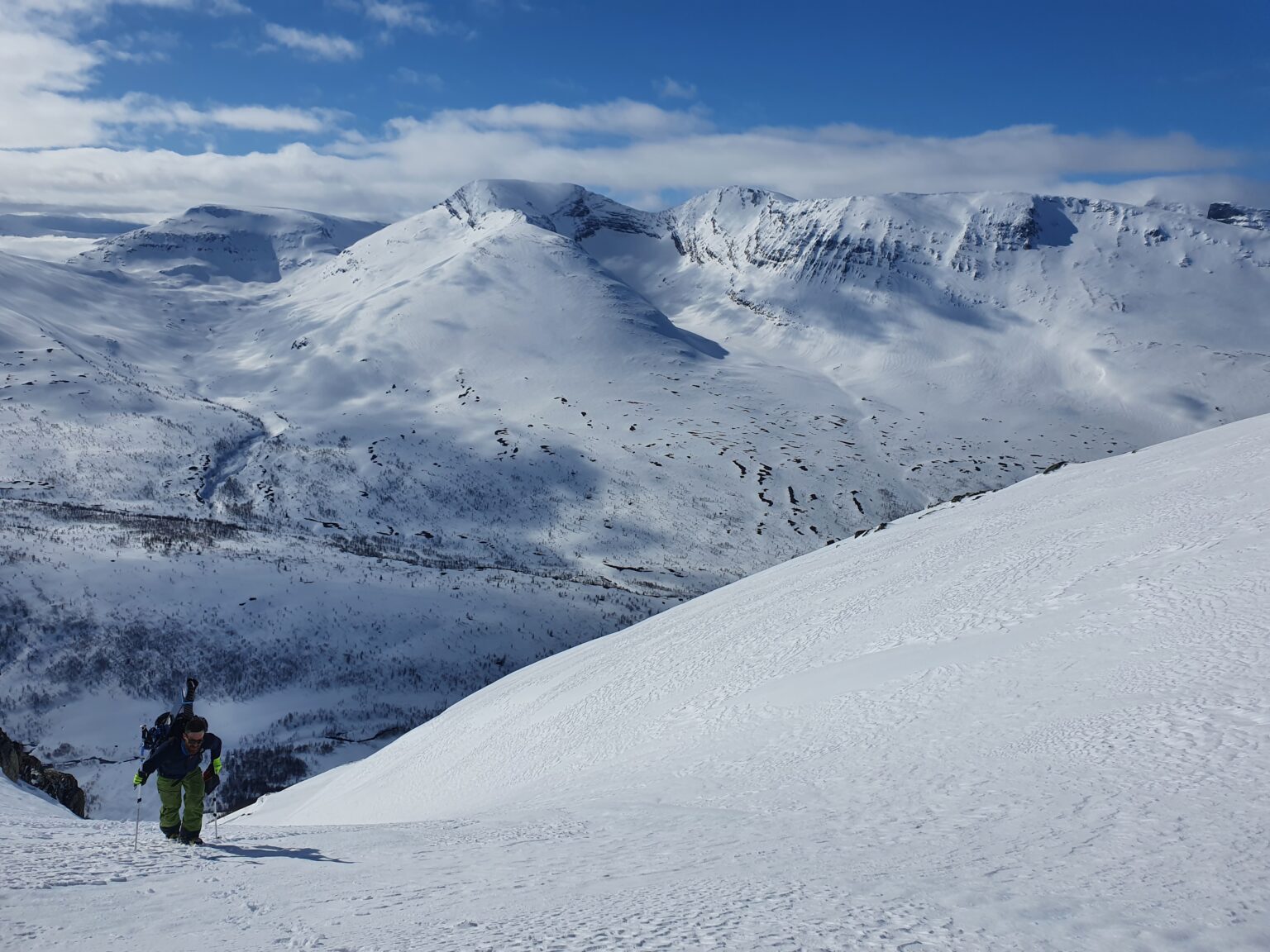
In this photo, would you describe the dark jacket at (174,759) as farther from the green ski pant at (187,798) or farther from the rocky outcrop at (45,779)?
the rocky outcrop at (45,779)

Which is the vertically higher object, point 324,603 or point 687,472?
point 687,472

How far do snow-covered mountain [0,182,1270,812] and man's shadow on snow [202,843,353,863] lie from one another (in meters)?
32.3

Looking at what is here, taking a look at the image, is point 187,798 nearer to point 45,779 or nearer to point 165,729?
point 165,729

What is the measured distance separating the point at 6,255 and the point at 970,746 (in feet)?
815

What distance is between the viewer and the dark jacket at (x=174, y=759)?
10195 millimetres

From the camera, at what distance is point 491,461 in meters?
109

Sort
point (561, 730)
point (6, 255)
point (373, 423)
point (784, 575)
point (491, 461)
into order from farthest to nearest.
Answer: point (6, 255) < point (373, 423) < point (491, 461) < point (784, 575) < point (561, 730)

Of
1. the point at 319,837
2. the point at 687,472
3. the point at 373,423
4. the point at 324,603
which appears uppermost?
the point at 373,423

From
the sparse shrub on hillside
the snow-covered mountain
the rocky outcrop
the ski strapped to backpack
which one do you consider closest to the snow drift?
the ski strapped to backpack

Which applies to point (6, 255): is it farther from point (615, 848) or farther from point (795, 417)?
point (615, 848)

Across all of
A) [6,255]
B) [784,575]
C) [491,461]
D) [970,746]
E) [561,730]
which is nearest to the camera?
[970,746]

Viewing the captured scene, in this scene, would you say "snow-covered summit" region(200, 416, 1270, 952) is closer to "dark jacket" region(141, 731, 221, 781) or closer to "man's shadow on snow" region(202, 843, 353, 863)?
"man's shadow on snow" region(202, 843, 353, 863)

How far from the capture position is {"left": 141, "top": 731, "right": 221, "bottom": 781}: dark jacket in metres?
10.2

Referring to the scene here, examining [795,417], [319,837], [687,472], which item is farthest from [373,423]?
[319,837]
